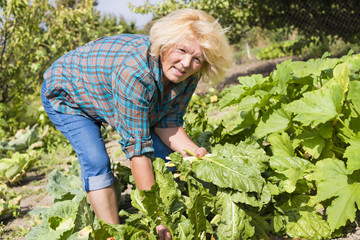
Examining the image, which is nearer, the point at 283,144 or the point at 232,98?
the point at 283,144

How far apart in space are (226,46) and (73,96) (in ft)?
3.24

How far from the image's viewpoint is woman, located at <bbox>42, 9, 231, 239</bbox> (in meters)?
1.93

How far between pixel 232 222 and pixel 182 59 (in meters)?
0.92

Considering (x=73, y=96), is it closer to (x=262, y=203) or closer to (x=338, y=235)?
(x=262, y=203)

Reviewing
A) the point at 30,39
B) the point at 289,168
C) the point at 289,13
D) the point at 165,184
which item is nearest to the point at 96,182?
the point at 165,184

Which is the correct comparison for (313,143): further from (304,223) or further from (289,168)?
(304,223)

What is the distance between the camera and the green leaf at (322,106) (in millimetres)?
2084

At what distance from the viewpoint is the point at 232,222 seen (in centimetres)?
199

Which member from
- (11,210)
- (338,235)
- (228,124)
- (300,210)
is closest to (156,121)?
(300,210)

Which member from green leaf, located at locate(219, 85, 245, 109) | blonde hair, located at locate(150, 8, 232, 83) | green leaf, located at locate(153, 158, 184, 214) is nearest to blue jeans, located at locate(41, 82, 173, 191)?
green leaf, located at locate(153, 158, 184, 214)

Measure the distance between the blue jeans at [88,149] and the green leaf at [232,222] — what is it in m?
0.70

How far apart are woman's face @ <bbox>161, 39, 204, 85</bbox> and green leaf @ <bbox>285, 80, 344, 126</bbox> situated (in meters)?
0.68

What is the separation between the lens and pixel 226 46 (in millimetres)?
2137

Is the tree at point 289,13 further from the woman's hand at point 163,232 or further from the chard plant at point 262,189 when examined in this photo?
the woman's hand at point 163,232
